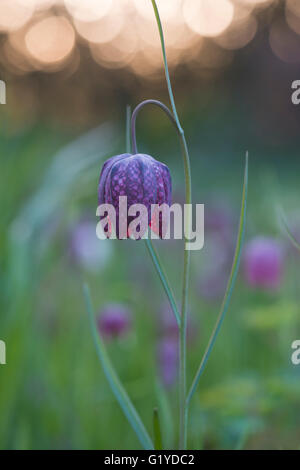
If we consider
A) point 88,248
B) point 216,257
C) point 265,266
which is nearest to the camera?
point 265,266

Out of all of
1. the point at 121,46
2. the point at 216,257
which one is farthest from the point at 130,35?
the point at 216,257

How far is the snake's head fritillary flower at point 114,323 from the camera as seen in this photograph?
1555 millimetres

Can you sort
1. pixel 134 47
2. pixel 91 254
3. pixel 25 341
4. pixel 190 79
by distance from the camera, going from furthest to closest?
1. pixel 190 79
2. pixel 134 47
3. pixel 91 254
4. pixel 25 341

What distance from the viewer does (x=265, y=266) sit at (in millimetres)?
1785

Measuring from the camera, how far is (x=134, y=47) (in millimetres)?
8203

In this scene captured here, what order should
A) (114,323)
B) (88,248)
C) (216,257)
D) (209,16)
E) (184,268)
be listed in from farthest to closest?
1. (209,16)
2. (216,257)
3. (88,248)
4. (114,323)
5. (184,268)

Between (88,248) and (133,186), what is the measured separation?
4.56ft

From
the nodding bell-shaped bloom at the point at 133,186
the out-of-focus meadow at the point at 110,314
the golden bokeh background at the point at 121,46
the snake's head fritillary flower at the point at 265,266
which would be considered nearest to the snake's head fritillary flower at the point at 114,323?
the out-of-focus meadow at the point at 110,314

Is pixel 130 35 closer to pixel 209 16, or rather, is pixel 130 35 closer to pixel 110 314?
pixel 209 16

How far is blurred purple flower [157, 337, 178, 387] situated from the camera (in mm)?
1665

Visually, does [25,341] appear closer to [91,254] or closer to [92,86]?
[91,254]

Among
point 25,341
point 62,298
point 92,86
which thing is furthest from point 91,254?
point 92,86

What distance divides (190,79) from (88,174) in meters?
9.71
